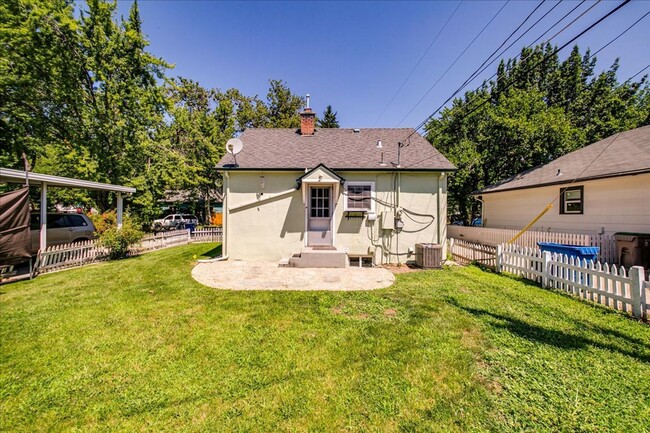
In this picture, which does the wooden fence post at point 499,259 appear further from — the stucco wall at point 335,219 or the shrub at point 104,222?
the shrub at point 104,222

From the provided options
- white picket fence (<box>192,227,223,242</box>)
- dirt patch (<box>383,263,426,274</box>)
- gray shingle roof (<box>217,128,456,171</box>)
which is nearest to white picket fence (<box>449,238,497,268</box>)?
dirt patch (<box>383,263,426,274</box>)

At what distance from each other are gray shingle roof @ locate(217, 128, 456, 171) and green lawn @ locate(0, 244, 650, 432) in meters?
5.61

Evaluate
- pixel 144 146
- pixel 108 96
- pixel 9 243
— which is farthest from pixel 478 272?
pixel 108 96

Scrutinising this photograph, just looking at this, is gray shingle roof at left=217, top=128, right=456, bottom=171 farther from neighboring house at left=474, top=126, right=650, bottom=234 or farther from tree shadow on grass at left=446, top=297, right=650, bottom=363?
neighboring house at left=474, top=126, right=650, bottom=234

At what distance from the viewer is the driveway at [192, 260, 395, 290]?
21.0 feet

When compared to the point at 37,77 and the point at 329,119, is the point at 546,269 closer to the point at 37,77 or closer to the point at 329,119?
the point at 37,77

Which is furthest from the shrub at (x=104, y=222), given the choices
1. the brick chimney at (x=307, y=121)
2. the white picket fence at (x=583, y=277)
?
the white picket fence at (x=583, y=277)

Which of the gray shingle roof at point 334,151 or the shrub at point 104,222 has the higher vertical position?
the gray shingle roof at point 334,151

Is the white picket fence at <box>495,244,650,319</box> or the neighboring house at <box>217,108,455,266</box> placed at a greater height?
the neighboring house at <box>217,108,455,266</box>

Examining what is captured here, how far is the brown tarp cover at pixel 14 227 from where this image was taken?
6520mm

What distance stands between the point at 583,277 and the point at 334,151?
864cm

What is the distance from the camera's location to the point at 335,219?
9.40 meters

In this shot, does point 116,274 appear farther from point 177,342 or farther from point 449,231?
point 449,231

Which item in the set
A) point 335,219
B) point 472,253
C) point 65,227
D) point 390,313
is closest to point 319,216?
point 335,219
